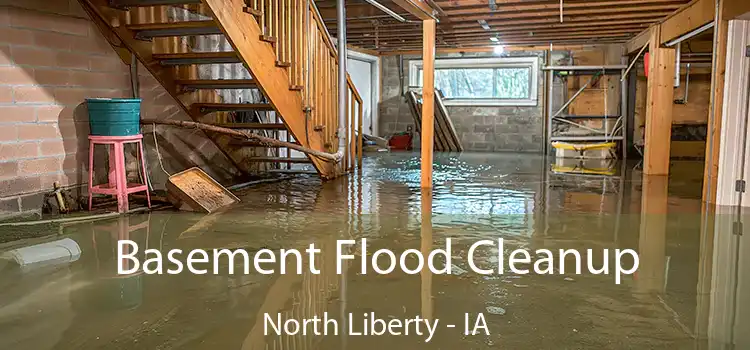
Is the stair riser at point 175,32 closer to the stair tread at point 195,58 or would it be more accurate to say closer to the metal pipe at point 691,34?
the stair tread at point 195,58

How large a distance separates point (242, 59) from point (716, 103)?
13.9 feet

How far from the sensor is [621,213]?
15.7 feet

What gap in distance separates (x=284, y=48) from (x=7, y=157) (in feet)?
8.21

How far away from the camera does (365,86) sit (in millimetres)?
12484

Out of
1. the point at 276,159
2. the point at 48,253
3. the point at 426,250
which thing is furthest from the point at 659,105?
the point at 48,253

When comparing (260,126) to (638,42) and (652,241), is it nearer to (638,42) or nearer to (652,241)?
(652,241)

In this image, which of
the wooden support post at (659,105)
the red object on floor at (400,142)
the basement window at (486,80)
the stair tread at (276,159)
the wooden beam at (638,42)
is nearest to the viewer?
the stair tread at (276,159)

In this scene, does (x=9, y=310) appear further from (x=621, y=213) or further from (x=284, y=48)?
(x=621, y=213)

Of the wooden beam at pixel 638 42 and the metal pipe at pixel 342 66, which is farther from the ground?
the wooden beam at pixel 638 42

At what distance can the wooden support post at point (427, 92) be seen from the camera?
6.25m

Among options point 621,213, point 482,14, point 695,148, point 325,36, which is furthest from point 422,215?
point 695,148

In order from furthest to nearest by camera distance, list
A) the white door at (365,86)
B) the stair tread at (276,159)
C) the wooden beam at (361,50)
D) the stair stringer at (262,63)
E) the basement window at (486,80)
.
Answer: the white door at (365,86)
the basement window at (486,80)
the wooden beam at (361,50)
the stair tread at (276,159)
the stair stringer at (262,63)

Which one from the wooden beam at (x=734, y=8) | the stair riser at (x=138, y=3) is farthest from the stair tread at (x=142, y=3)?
the wooden beam at (x=734, y=8)

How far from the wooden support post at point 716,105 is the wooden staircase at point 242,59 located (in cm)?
382
